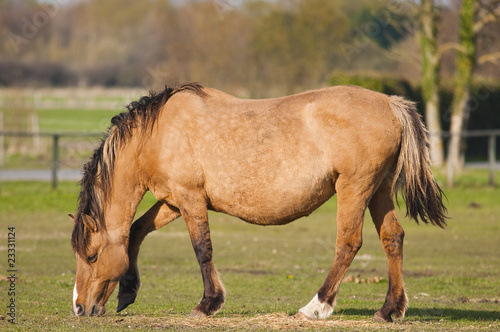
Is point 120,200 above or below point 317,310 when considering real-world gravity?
above

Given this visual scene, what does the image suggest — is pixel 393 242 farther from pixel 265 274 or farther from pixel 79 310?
pixel 265 274

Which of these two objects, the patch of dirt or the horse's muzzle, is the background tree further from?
the horse's muzzle

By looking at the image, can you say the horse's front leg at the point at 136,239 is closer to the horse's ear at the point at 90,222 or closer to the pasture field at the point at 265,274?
the pasture field at the point at 265,274

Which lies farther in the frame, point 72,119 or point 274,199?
point 72,119

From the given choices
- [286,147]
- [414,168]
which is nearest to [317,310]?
[286,147]

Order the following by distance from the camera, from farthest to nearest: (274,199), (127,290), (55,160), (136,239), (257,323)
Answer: (55,160)
(136,239)
(127,290)
(274,199)
(257,323)

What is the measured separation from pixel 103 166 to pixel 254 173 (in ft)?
4.81

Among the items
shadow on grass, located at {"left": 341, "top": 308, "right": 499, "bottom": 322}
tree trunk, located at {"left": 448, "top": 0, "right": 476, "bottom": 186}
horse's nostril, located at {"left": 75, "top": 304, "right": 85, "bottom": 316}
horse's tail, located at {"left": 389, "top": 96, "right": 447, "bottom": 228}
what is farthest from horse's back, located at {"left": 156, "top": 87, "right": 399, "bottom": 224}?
tree trunk, located at {"left": 448, "top": 0, "right": 476, "bottom": 186}

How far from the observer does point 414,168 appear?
20.2ft

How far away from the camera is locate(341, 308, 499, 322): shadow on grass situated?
21.2 ft

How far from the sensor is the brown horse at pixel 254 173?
604 centimetres

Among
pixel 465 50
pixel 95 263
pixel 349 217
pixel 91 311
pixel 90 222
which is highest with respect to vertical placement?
pixel 465 50

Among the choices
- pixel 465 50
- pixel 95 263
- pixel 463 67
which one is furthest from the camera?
pixel 463 67

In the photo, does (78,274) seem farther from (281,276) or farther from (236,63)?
(236,63)
